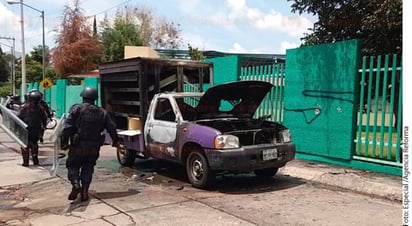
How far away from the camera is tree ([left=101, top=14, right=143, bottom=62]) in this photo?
4259 cm

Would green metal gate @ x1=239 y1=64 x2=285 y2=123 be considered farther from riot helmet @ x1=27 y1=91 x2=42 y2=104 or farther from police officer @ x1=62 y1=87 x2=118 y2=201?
riot helmet @ x1=27 y1=91 x2=42 y2=104

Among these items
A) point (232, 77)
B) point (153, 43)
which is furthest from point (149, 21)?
point (232, 77)

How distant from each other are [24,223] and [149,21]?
47.5m

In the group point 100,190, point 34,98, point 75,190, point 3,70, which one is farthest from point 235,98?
point 3,70

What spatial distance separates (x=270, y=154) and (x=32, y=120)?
580 cm

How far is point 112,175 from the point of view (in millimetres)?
9164

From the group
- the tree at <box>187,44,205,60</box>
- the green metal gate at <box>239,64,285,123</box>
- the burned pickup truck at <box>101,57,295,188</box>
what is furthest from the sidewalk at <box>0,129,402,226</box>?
the tree at <box>187,44,205,60</box>

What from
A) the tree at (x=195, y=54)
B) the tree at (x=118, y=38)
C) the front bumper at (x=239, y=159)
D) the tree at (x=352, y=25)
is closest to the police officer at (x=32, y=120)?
the front bumper at (x=239, y=159)

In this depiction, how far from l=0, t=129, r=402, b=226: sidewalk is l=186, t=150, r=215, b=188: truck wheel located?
608 millimetres

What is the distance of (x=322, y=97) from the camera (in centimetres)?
933

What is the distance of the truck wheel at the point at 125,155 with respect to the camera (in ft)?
32.5

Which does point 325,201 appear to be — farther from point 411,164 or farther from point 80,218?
point 411,164

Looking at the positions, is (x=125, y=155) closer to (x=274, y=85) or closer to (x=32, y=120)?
(x=32, y=120)

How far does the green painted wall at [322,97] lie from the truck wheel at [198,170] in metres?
2.98
